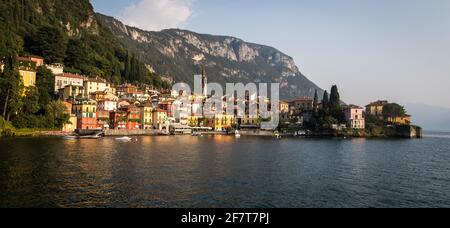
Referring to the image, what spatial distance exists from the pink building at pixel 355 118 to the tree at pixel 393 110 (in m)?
13.1

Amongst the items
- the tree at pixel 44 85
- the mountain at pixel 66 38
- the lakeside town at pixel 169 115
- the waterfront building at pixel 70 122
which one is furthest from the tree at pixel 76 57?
the waterfront building at pixel 70 122

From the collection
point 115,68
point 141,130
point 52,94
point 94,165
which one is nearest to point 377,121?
point 141,130

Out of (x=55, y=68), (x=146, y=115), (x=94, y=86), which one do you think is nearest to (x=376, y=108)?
(x=146, y=115)

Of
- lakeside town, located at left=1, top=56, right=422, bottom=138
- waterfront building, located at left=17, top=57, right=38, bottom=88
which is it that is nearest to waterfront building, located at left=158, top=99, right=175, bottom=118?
lakeside town, located at left=1, top=56, right=422, bottom=138

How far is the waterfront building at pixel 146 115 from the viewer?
11019 centimetres

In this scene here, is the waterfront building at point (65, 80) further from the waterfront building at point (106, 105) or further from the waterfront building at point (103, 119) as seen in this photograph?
the waterfront building at point (103, 119)

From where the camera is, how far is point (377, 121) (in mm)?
134500

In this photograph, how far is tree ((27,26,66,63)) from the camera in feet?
354

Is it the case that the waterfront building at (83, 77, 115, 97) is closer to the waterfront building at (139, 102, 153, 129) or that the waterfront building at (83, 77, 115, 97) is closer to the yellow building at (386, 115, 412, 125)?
the waterfront building at (139, 102, 153, 129)

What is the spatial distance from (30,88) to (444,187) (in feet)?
266

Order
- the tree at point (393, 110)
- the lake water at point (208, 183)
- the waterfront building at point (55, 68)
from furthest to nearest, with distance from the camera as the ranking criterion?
the tree at point (393, 110) < the waterfront building at point (55, 68) < the lake water at point (208, 183)

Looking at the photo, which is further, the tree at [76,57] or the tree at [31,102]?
the tree at [76,57]

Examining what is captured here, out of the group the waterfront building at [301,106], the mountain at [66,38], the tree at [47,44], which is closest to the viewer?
the mountain at [66,38]

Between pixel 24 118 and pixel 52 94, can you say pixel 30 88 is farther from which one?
pixel 52 94
